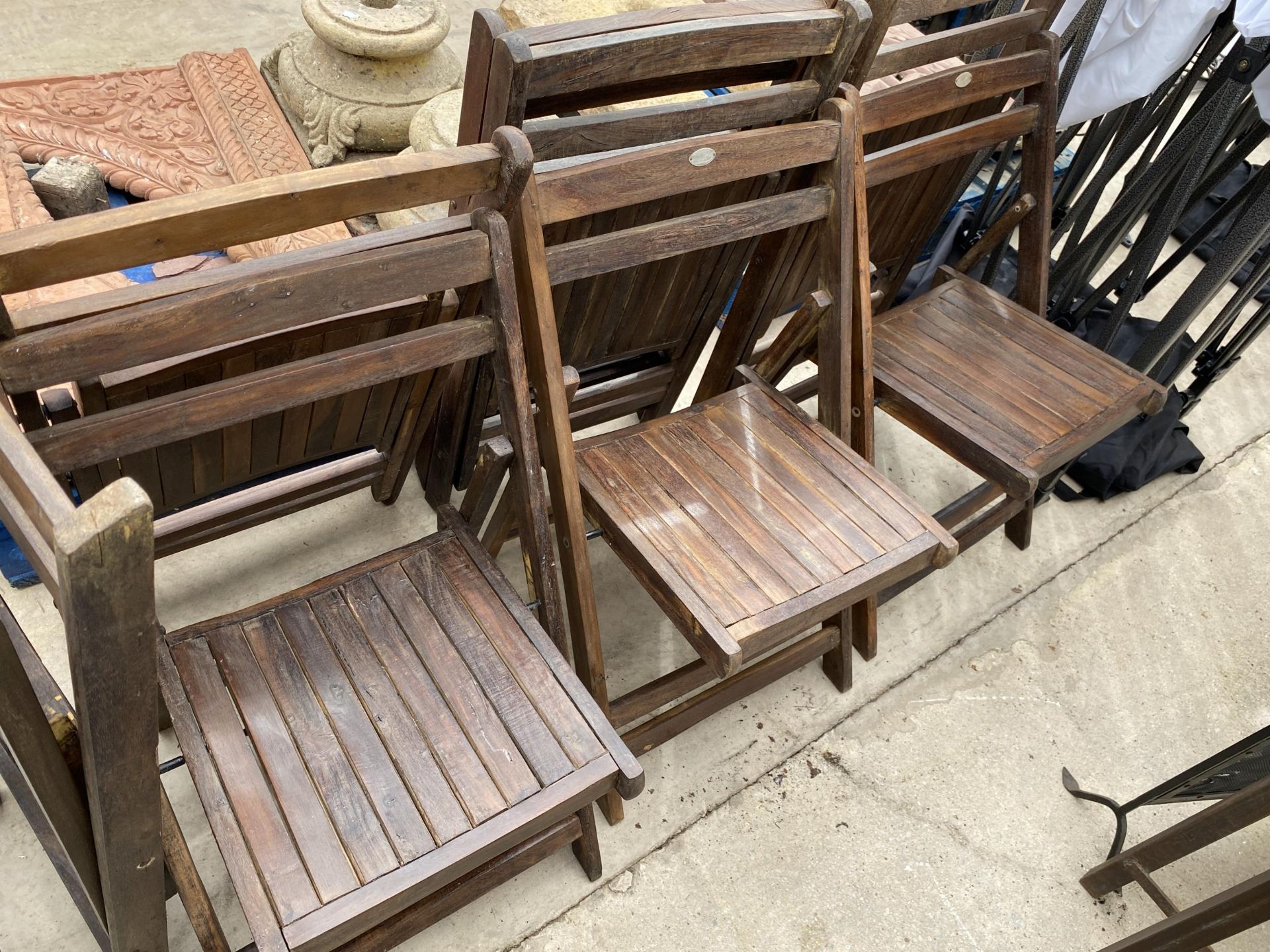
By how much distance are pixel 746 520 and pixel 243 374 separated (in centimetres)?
95

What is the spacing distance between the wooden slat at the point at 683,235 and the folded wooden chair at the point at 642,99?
0.12 metres

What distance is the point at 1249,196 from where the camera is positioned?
101 inches

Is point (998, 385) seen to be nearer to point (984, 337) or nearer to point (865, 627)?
point (984, 337)

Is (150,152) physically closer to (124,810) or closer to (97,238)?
(97,238)

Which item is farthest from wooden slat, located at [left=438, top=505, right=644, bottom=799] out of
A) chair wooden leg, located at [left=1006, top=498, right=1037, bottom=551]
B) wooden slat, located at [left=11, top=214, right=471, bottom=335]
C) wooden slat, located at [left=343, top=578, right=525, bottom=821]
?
chair wooden leg, located at [left=1006, top=498, right=1037, bottom=551]

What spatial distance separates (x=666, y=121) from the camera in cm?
169

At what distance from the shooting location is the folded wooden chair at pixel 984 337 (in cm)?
215

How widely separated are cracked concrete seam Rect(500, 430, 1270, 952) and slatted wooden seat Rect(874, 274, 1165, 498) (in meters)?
0.55

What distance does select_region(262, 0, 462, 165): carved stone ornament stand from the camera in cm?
330

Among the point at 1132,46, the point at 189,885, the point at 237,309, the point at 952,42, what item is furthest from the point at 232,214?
the point at 1132,46

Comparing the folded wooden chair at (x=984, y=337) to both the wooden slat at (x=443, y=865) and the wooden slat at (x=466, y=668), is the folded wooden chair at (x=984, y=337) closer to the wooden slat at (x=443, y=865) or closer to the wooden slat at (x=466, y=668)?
the wooden slat at (x=466, y=668)

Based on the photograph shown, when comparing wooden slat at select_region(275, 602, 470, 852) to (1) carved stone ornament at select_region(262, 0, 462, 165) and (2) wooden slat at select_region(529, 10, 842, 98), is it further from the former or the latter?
(1) carved stone ornament at select_region(262, 0, 462, 165)

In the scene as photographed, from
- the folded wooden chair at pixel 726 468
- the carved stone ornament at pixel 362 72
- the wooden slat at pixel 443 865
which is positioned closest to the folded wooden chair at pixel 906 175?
the folded wooden chair at pixel 726 468

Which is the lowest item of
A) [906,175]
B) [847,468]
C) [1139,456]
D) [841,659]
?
[841,659]
